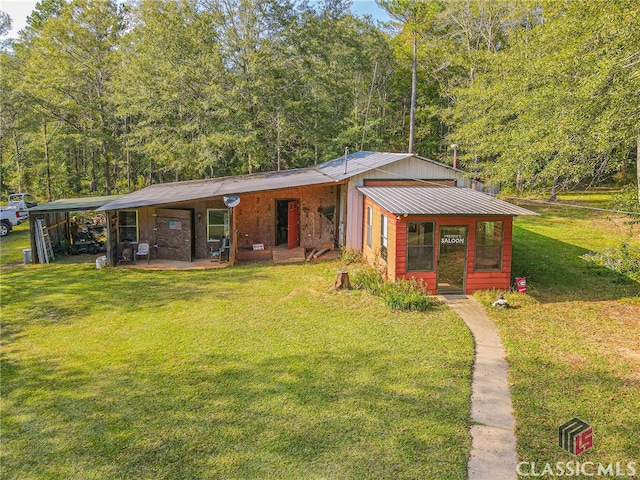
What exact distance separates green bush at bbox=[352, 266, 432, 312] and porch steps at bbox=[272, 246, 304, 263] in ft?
11.4

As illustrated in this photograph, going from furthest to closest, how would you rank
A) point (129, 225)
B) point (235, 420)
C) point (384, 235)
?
point (129, 225)
point (384, 235)
point (235, 420)

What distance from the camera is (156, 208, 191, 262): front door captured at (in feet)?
45.6

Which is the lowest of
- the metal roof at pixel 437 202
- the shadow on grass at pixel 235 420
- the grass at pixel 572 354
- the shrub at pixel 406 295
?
the shadow on grass at pixel 235 420

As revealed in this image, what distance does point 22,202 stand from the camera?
19906mm

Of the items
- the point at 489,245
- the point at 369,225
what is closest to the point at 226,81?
the point at 369,225

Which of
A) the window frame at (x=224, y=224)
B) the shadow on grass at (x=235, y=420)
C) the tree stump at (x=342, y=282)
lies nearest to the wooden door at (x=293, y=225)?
the window frame at (x=224, y=224)

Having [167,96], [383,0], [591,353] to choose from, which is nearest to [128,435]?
[591,353]

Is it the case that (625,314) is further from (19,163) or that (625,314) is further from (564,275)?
(19,163)

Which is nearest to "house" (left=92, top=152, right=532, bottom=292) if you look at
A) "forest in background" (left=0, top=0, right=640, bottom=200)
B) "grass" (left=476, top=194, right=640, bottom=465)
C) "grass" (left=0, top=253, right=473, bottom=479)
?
"grass" (left=476, top=194, right=640, bottom=465)

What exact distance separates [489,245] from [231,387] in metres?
7.25

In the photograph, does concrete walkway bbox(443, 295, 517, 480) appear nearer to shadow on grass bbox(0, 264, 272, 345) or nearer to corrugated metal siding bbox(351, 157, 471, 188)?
shadow on grass bbox(0, 264, 272, 345)

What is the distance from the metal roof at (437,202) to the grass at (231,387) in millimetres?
2316

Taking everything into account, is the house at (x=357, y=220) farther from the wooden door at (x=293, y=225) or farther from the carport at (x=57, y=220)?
the carport at (x=57, y=220)

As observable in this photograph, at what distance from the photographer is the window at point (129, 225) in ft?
47.2
